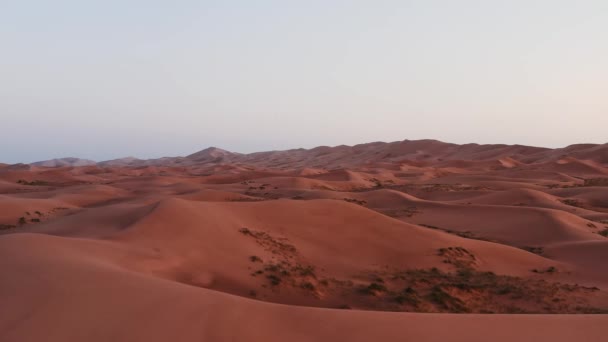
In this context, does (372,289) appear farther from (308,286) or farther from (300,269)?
(300,269)

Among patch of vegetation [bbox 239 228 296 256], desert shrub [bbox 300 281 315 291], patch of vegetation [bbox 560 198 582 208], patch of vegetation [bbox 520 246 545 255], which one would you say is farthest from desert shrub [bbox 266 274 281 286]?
patch of vegetation [bbox 560 198 582 208]

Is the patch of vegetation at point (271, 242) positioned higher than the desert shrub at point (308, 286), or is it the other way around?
→ the patch of vegetation at point (271, 242)

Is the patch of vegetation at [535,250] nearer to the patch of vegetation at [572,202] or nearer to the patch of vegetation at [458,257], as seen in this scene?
the patch of vegetation at [458,257]

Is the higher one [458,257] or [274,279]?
[274,279]

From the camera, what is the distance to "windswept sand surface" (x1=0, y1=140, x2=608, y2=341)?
5586 mm

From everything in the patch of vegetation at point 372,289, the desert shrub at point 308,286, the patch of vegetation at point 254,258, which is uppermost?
the patch of vegetation at point 254,258

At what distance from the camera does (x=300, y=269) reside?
1184cm

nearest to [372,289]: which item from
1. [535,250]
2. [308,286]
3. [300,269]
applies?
[308,286]

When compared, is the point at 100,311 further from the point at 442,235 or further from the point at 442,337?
the point at 442,235

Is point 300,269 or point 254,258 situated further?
point 254,258

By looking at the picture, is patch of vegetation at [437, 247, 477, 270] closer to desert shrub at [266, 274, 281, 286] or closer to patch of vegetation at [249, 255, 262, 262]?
patch of vegetation at [249, 255, 262, 262]

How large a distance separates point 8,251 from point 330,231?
9.74m

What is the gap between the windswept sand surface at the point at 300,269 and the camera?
220 inches

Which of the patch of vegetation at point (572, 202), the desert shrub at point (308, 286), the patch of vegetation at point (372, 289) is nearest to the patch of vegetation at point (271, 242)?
the desert shrub at point (308, 286)
